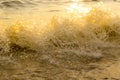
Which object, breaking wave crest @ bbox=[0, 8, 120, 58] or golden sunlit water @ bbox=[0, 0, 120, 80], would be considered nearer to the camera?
golden sunlit water @ bbox=[0, 0, 120, 80]

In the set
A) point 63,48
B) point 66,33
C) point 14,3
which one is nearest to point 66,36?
point 66,33

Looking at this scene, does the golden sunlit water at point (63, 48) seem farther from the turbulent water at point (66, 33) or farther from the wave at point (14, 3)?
the wave at point (14, 3)

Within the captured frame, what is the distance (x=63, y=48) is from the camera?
5.74 meters

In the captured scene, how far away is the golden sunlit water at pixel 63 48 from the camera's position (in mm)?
4754

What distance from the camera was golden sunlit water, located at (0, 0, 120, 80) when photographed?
4.75 m

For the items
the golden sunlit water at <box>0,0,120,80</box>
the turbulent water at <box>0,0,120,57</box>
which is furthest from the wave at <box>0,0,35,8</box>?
the golden sunlit water at <box>0,0,120,80</box>

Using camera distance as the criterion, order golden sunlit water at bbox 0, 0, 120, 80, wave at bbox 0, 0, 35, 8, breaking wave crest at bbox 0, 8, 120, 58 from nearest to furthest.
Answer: golden sunlit water at bbox 0, 0, 120, 80, breaking wave crest at bbox 0, 8, 120, 58, wave at bbox 0, 0, 35, 8

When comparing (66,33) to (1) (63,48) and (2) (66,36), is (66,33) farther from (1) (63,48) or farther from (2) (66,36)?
(1) (63,48)

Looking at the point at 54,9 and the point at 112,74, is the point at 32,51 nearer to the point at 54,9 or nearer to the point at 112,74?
the point at 112,74

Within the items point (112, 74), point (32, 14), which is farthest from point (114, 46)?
point (32, 14)

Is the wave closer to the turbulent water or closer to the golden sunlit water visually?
the turbulent water

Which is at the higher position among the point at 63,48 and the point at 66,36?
the point at 66,36

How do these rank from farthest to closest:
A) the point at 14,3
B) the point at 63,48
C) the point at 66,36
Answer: the point at 14,3 < the point at 66,36 < the point at 63,48

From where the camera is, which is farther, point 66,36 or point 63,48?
point 66,36
